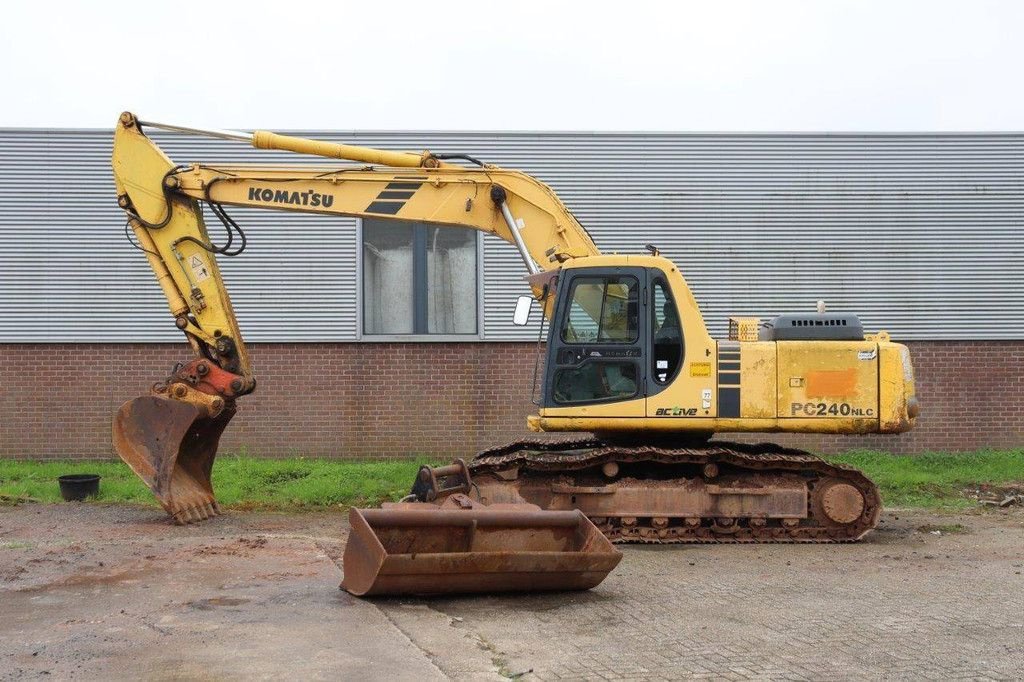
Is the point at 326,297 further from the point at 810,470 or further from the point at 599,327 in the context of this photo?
the point at 810,470

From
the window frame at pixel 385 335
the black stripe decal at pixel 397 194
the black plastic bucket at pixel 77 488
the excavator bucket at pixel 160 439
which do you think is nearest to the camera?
the excavator bucket at pixel 160 439

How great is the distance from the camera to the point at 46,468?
1673 cm

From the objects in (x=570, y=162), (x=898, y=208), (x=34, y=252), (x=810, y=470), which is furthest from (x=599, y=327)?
(x=34, y=252)

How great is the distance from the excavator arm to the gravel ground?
1.59m

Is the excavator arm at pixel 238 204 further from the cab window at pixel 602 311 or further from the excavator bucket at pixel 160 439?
the cab window at pixel 602 311

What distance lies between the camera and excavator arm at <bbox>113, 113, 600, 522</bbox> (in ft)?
38.9

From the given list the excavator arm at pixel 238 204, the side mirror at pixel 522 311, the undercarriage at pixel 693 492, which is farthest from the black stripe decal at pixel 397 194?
the undercarriage at pixel 693 492

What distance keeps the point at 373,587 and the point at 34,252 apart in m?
12.3

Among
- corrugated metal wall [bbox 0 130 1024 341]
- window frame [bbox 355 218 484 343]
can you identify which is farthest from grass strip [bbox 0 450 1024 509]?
corrugated metal wall [bbox 0 130 1024 341]

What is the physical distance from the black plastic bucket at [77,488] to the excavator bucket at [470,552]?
719 cm

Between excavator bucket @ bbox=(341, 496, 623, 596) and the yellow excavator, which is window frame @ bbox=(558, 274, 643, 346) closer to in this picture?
the yellow excavator

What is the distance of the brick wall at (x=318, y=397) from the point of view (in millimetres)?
17641

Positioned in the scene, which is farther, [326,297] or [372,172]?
[326,297]

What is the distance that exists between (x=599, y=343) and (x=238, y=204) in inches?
164
